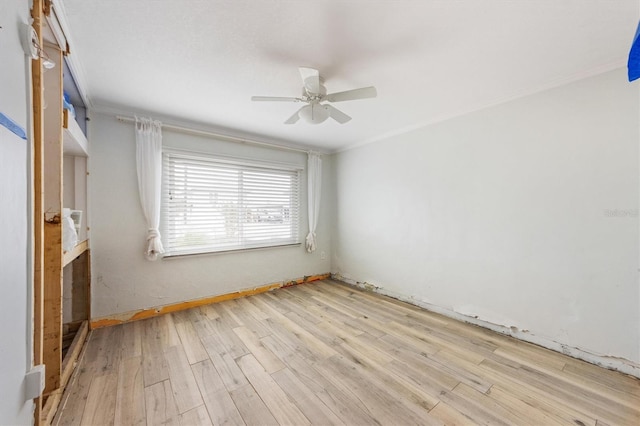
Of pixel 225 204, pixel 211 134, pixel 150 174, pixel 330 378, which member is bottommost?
pixel 330 378

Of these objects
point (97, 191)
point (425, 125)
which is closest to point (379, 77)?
point (425, 125)

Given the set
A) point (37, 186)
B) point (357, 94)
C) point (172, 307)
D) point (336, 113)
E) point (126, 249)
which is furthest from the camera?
point (172, 307)

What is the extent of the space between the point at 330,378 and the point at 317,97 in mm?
2212

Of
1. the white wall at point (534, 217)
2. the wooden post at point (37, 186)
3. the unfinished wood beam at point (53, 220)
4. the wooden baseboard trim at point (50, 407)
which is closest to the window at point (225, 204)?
the unfinished wood beam at point (53, 220)

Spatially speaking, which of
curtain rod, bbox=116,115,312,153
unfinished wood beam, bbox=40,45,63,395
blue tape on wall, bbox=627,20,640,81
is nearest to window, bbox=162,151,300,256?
curtain rod, bbox=116,115,312,153

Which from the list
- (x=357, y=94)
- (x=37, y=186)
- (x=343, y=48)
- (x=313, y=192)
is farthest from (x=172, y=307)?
(x=343, y=48)

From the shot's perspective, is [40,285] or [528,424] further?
[528,424]

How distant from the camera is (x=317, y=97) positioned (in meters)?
2.03

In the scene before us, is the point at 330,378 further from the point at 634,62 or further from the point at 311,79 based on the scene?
the point at 311,79

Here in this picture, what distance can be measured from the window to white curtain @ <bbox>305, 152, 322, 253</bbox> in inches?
8.1

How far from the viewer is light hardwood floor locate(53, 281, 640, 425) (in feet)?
4.69

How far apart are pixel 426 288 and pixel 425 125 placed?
2.07 metres

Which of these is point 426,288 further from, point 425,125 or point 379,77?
point 379,77

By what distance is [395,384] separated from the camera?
168 centimetres
